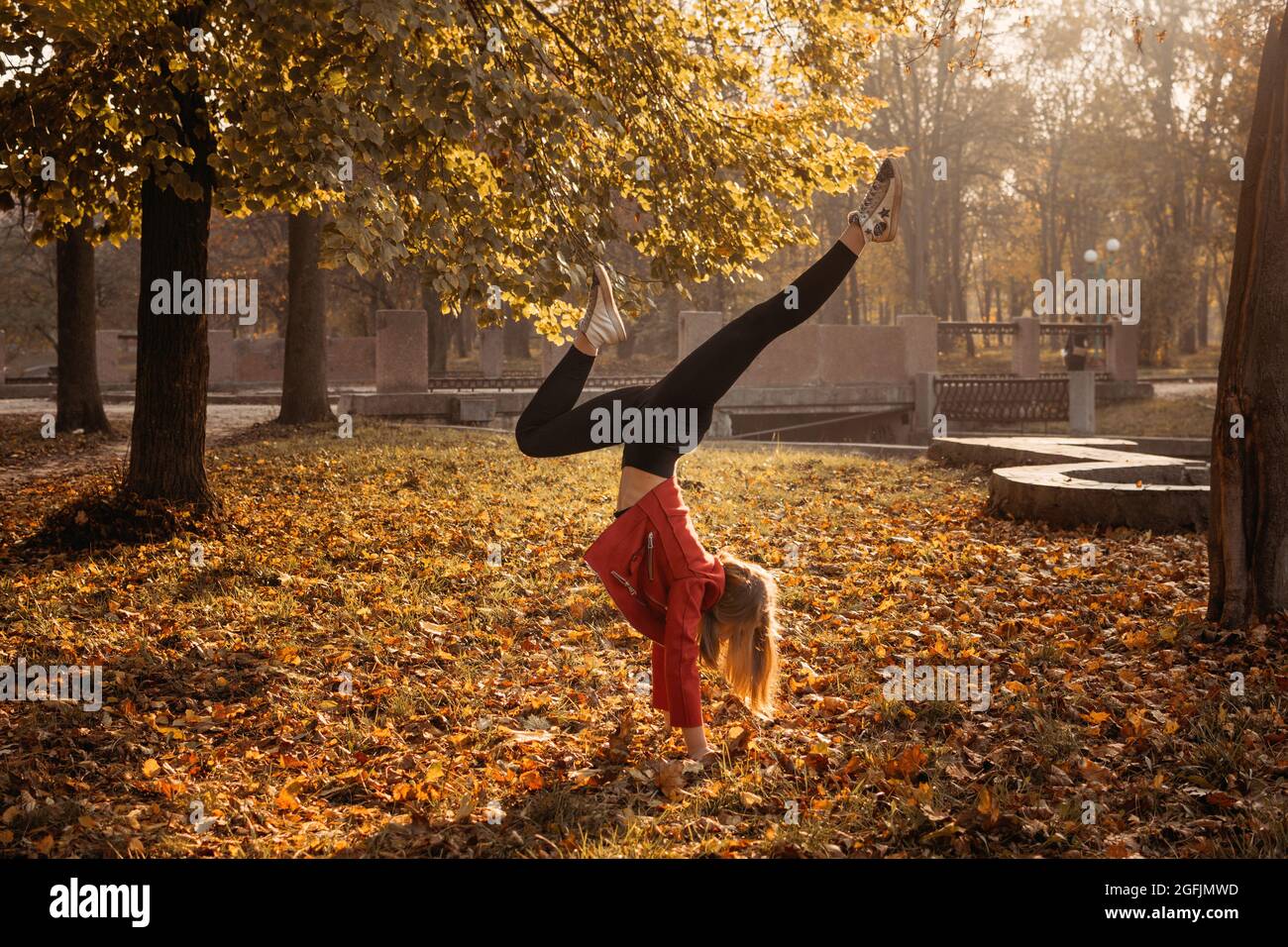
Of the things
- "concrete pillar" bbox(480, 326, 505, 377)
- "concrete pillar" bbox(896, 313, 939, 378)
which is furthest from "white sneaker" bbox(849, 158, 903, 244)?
"concrete pillar" bbox(480, 326, 505, 377)

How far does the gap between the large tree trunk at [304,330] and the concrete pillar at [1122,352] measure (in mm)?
22275

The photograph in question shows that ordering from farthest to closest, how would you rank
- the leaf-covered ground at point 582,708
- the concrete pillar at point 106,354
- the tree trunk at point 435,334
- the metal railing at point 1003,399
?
the tree trunk at point 435,334, the concrete pillar at point 106,354, the metal railing at point 1003,399, the leaf-covered ground at point 582,708

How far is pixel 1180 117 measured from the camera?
40.8 m

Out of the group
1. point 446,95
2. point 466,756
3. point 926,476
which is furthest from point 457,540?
point 926,476

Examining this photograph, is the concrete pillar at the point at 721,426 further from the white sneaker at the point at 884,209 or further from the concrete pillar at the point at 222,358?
the concrete pillar at the point at 222,358

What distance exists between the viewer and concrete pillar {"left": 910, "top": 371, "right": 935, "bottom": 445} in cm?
2700

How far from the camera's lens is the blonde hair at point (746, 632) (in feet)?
14.5

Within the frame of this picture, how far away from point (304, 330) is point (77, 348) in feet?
11.2

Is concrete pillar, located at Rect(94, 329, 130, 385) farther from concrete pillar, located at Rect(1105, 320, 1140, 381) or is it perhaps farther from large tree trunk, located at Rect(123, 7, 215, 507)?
concrete pillar, located at Rect(1105, 320, 1140, 381)

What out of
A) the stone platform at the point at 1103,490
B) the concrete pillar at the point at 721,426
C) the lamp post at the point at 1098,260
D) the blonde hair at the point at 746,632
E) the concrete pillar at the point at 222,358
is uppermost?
the lamp post at the point at 1098,260

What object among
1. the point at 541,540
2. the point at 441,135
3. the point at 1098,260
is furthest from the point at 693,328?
the point at 441,135

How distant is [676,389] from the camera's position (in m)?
4.05

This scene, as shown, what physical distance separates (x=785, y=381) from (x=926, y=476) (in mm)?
13483

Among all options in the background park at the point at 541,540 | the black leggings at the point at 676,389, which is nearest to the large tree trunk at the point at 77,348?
the background park at the point at 541,540
